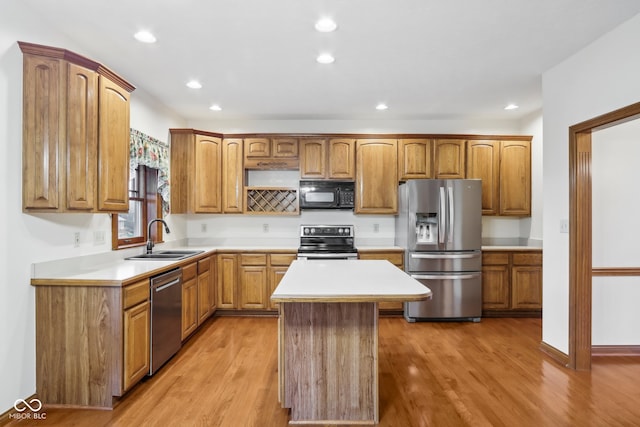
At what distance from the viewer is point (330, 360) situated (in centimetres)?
201

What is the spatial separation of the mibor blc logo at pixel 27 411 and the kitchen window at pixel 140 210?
137 centimetres

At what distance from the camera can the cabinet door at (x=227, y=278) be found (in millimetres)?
4168

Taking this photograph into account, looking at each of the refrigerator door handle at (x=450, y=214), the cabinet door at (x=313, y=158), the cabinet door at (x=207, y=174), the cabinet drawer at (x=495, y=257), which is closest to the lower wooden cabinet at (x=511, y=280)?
the cabinet drawer at (x=495, y=257)

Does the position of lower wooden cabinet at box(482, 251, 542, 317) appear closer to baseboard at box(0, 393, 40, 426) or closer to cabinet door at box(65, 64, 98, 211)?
cabinet door at box(65, 64, 98, 211)

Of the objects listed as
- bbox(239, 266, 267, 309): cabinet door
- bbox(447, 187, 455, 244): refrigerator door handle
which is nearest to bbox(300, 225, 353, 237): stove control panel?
bbox(239, 266, 267, 309): cabinet door

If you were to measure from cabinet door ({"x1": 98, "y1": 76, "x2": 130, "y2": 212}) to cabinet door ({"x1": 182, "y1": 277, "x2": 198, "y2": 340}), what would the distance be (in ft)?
3.44

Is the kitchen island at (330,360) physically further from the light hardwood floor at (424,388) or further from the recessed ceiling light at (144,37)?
the recessed ceiling light at (144,37)

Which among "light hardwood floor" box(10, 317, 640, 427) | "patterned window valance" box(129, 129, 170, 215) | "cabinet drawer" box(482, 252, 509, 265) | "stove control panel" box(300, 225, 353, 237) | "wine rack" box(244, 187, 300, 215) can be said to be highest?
"patterned window valance" box(129, 129, 170, 215)

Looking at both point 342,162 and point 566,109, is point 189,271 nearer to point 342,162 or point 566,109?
point 342,162

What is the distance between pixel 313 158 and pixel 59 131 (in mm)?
2767

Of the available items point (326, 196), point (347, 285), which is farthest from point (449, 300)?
point (347, 285)

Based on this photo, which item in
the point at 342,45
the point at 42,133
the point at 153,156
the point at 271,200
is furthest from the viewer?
the point at 271,200

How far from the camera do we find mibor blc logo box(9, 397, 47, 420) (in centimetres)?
208

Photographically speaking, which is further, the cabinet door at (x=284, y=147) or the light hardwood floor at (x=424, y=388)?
the cabinet door at (x=284, y=147)
